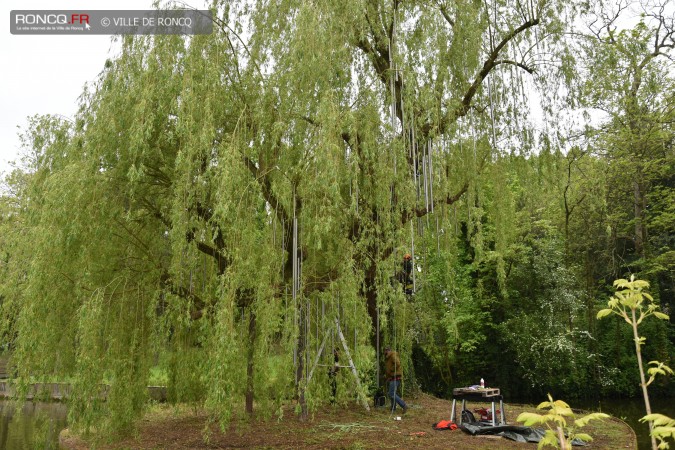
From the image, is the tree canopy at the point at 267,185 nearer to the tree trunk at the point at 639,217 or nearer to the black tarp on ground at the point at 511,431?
the black tarp on ground at the point at 511,431

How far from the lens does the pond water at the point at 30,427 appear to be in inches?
262

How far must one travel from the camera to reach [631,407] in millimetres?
13133

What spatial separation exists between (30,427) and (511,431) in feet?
29.1

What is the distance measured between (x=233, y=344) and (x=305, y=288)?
5.40 ft

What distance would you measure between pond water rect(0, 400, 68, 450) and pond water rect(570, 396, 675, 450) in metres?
9.36

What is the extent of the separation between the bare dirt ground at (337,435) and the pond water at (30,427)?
1.51 ft

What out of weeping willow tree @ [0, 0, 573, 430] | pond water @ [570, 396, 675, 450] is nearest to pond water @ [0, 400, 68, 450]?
weeping willow tree @ [0, 0, 573, 430]

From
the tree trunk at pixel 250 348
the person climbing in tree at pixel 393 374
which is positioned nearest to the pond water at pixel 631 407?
the person climbing in tree at pixel 393 374

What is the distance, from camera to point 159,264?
23.3ft

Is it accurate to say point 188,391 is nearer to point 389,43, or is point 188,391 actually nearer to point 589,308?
point 389,43

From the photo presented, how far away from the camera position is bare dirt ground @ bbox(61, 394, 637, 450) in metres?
6.33

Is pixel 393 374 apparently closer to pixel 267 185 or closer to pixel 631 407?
pixel 267 185

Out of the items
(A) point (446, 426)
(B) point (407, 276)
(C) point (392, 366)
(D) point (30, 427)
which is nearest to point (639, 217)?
(B) point (407, 276)

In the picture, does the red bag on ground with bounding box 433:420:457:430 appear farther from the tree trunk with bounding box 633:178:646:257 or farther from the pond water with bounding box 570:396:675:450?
the tree trunk with bounding box 633:178:646:257
